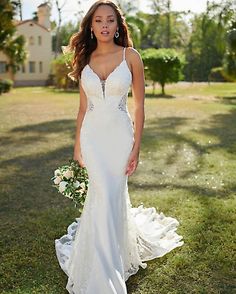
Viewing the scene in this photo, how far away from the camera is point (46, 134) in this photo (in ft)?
43.7

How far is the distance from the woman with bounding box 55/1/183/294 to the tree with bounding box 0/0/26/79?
2171cm

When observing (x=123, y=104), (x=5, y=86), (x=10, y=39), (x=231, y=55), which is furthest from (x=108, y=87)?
(x=5, y=86)

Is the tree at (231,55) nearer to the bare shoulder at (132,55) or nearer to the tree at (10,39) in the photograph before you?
the tree at (10,39)

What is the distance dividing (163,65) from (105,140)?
25.0 meters

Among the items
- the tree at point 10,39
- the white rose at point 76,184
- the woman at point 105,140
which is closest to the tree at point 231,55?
the tree at point 10,39

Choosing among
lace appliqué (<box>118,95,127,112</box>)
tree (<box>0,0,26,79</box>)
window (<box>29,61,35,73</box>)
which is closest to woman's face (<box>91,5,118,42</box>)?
lace appliqué (<box>118,95,127,112</box>)

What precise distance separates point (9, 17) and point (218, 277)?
23.4 m

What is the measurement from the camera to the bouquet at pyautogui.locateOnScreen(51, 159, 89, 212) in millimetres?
4121

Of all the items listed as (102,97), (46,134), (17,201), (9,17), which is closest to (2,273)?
(102,97)

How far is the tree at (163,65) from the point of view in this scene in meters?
28.0

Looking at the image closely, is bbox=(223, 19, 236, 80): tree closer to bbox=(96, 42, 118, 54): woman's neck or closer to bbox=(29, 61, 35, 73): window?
bbox=(96, 42, 118, 54): woman's neck

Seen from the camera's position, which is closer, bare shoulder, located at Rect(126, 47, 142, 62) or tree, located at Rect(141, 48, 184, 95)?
bare shoulder, located at Rect(126, 47, 142, 62)

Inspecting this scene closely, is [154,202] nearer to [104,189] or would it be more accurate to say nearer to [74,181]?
[74,181]

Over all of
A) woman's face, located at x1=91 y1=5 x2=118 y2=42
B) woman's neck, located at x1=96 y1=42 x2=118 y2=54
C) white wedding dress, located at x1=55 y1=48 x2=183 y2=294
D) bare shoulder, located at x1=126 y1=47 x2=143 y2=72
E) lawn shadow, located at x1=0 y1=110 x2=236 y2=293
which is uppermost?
woman's face, located at x1=91 y1=5 x2=118 y2=42
